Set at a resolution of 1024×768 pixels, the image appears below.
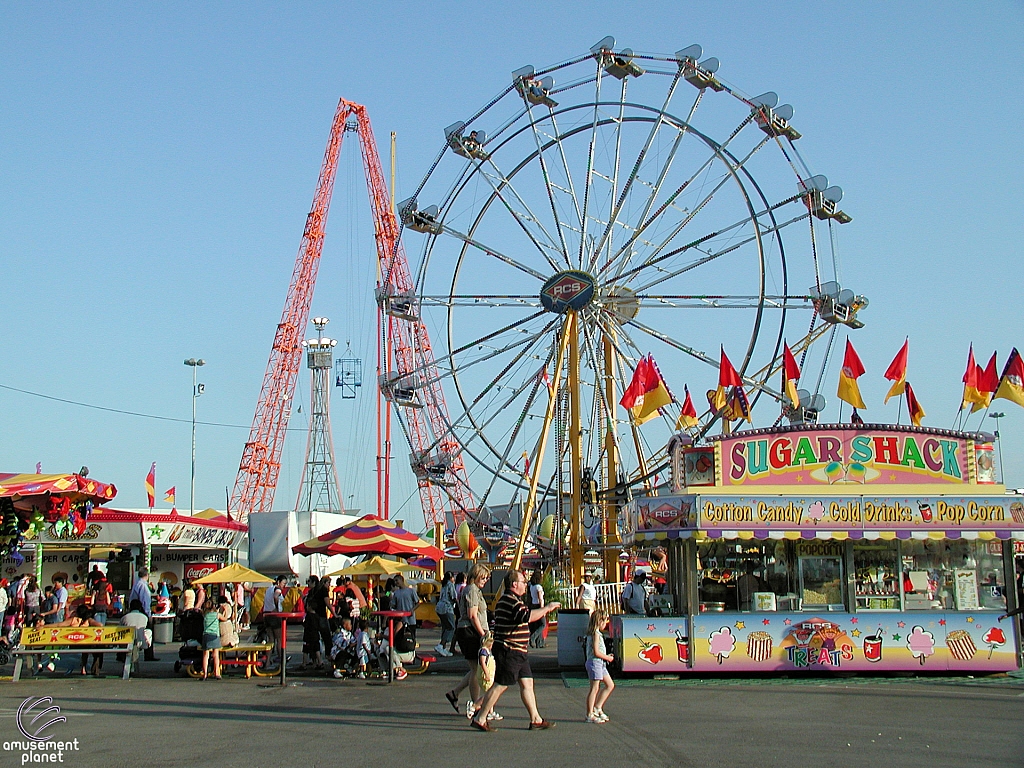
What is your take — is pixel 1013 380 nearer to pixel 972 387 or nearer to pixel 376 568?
pixel 972 387

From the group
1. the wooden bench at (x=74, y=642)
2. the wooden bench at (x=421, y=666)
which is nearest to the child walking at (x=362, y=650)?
the wooden bench at (x=421, y=666)

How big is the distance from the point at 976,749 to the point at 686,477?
6805 mm

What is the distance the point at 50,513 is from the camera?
1625cm

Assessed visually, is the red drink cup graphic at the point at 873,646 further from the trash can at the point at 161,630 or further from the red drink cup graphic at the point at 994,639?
the trash can at the point at 161,630

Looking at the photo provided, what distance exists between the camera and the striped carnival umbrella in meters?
23.4

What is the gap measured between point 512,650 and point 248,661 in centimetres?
700

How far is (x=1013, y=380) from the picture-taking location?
17.7 metres

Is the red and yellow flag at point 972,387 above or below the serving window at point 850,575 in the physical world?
above

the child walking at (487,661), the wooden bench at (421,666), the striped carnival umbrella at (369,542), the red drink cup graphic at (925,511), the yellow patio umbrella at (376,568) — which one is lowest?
the wooden bench at (421,666)

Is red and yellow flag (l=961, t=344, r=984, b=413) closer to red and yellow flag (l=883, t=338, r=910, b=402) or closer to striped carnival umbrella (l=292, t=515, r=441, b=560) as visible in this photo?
red and yellow flag (l=883, t=338, r=910, b=402)

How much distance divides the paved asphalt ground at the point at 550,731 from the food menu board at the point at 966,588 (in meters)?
1.05

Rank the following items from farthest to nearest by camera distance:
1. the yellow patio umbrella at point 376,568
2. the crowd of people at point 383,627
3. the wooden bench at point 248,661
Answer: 1. the yellow patio umbrella at point 376,568
2. the wooden bench at point 248,661
3. the crowd of people at point 383,627

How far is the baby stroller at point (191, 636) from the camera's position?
16.0 metres

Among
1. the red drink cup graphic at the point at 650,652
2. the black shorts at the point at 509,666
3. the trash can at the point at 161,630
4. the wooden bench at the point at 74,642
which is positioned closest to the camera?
the black shorts at the point at 509,666
